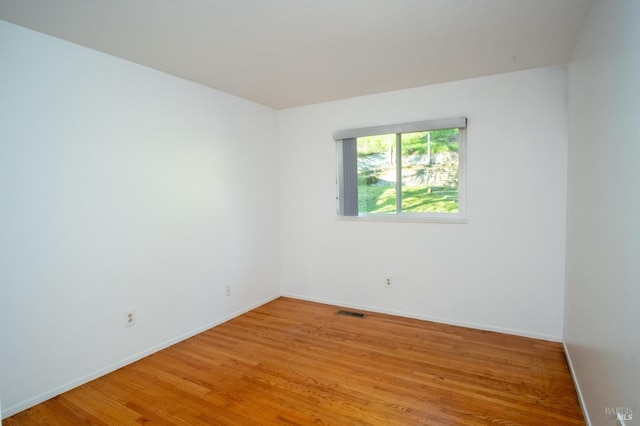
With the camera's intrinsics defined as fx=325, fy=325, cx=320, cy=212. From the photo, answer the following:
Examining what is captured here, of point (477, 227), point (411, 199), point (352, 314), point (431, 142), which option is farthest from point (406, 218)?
point (352, 314)

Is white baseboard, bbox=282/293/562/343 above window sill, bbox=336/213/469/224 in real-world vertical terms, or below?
below

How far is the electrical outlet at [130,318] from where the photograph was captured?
8.55 feet

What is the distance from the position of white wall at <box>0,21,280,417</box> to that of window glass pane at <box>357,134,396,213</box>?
1.46m

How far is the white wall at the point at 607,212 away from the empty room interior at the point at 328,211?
2 cm

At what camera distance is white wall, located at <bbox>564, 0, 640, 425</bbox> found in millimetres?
1246

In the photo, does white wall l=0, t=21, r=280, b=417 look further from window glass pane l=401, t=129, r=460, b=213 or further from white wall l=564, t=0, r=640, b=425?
white wall l=564, t=0, r=640, b=425

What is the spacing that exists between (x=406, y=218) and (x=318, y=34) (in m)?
2.03

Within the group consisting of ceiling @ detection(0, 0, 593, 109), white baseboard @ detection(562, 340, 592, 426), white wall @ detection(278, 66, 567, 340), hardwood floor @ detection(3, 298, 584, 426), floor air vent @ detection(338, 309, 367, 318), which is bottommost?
hardwood floor @ detection(3, 298, 584, 426)

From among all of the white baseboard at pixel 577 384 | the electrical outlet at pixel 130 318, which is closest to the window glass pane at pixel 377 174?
the white baseboard at pixel 577 384

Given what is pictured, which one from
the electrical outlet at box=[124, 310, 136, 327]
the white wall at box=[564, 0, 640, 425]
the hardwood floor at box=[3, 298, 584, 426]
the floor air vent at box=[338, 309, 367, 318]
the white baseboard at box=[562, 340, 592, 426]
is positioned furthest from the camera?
the floor air vent at box=[338, 309, 367, 318]

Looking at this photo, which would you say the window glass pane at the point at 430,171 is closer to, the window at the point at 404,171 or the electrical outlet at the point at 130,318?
the window at the point at 404,171

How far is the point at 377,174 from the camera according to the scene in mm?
3717

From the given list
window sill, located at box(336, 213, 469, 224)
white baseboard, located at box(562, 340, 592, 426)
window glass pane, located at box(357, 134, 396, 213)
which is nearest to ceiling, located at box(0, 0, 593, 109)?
window glass pane, located at box(357, 134, 396, 213)

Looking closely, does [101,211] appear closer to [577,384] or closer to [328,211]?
[328,211]
